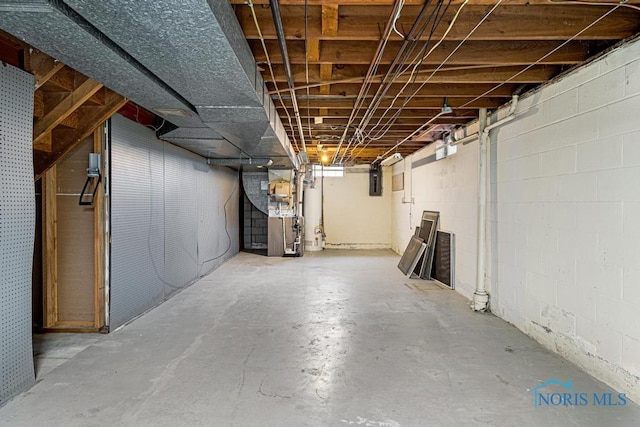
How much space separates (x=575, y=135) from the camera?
248 cm

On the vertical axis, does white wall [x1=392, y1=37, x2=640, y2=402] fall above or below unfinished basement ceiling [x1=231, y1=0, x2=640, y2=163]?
below

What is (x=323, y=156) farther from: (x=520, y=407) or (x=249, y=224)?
(x=520, y=407)

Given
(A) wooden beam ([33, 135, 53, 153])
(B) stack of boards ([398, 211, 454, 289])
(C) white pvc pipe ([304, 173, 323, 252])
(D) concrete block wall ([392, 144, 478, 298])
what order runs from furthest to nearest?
(C) white pvc pipe ([304, 173, 323, 252]), (B) stack of boards ([398, 211, 454, 289]), (D) concrete block wall ([392, 144, 478, 298]), (A) wooden beam ([33, 135, 53, 153])

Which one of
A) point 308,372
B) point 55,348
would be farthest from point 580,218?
point 55,348

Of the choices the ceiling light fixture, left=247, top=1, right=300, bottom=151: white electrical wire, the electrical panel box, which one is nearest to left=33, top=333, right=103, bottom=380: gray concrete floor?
Result: left=247, top=1, right=300, bottom=151: white electrical wire

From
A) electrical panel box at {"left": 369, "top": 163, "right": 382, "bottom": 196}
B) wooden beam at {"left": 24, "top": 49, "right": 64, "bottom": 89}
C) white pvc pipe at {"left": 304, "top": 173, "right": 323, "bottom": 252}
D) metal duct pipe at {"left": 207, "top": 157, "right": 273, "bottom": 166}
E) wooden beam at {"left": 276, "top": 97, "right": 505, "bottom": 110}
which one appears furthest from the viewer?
electrical panel box at {"left": 369, "top": 163, "right": 382, "bottom": 196}

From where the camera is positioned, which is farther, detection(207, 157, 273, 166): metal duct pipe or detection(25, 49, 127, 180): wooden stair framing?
detection(207, 157, 273, 166): metal duct pipe

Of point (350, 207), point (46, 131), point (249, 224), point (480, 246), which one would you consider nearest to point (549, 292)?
point (480, 246)

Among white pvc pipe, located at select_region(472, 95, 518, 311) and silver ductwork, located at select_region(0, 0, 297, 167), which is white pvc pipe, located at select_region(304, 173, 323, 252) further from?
silver ductwork, located at select_region(0, 0, 297, 167)

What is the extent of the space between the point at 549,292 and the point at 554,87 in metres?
1.61

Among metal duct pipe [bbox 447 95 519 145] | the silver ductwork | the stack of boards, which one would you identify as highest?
metal duct pipe [bbox 447 95 519 145]

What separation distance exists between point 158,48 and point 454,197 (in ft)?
13.2

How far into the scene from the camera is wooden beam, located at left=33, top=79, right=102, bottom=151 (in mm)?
2465

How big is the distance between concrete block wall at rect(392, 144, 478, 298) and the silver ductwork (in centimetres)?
267
